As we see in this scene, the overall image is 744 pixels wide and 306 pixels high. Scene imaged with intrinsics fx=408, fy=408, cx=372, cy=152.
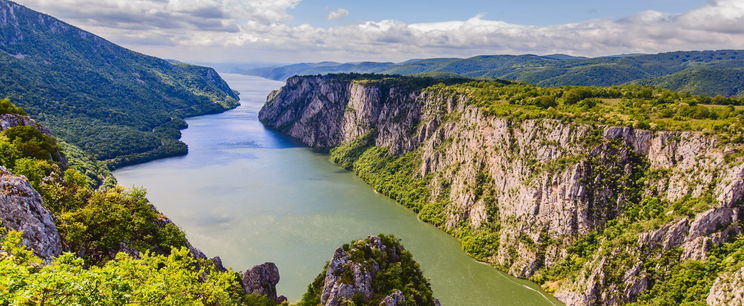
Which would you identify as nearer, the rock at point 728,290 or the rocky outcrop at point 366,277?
the rocky outcrop at point 366,277

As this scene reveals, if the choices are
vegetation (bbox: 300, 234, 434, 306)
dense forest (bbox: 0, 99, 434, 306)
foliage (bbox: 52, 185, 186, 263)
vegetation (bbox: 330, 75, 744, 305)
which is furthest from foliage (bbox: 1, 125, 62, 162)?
vegetation (bbox: 330, 75, 744, 305)

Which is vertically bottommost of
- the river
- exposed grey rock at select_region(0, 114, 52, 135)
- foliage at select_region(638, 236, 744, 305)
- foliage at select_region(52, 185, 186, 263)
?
the river

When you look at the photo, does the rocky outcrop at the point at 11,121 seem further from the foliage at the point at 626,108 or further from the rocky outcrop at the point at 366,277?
the foliage at the point at 626,108

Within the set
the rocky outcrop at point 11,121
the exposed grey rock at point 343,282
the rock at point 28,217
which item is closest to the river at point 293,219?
the exposed grey rock at point 343,282

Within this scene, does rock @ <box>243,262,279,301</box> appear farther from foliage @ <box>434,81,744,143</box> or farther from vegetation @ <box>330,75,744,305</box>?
foliage @ <box>434,81,744,143</box>

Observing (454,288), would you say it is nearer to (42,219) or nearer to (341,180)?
(42,219)

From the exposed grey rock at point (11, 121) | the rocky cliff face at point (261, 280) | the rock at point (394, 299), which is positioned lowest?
the rocky cliff face at point (261, 280)
